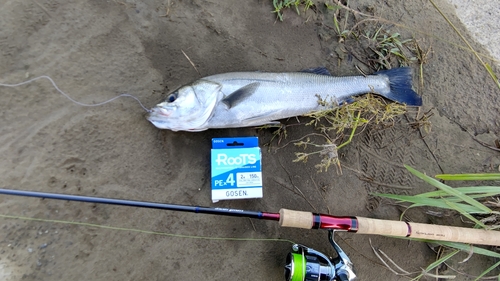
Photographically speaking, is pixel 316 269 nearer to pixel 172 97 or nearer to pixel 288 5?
pixel 172 97

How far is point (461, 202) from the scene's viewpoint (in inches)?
114

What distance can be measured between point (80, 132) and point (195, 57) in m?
1.05

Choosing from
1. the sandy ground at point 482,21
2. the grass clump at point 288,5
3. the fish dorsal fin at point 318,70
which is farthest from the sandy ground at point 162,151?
the sandy ground at point 482,21

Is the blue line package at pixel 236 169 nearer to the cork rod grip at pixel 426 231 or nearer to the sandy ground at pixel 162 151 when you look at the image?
the sandy ground at pixel 162 151

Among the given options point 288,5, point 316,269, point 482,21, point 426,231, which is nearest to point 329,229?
point 316,269

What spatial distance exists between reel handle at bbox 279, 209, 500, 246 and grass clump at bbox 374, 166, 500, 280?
14cm

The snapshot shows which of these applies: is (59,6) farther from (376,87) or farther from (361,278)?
(361,278)

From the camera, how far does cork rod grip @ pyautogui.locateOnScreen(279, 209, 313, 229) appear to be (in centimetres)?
219

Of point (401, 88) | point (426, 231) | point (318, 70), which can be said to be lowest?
point (426, 231)

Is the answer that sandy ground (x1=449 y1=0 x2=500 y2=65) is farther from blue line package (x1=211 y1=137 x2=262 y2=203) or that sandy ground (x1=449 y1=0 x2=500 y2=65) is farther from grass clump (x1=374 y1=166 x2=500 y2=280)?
blue line package (x1=211 y1=137 x2=262 y2=203)

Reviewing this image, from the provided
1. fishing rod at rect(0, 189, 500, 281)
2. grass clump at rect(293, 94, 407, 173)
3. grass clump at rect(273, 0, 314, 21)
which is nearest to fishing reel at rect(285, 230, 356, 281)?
fishing rod at rect(0, 189, 500, 281)

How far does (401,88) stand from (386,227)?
124 cm

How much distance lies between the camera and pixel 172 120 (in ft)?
7.89

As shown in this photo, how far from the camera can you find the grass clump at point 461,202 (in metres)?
2.66
